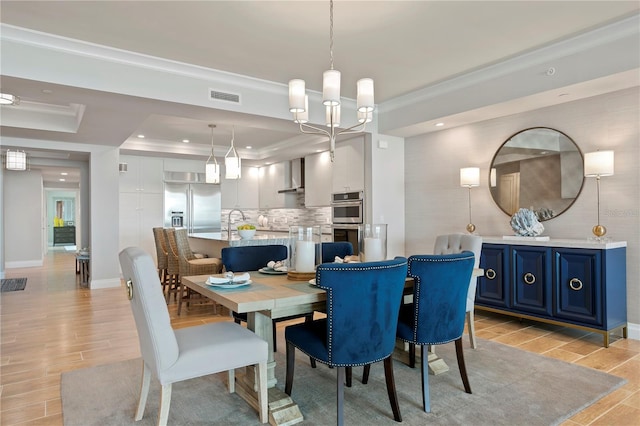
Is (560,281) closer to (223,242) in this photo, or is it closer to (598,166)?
(598,166)

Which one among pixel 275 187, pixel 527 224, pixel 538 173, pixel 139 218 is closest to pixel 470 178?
pixel 538 173

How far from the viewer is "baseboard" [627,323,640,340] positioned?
3537 millimetres

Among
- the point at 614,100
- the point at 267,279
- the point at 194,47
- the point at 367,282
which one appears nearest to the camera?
the point at 367,282

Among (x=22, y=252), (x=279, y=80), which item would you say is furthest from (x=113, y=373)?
(x=22, y=252)

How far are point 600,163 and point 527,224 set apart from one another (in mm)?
871

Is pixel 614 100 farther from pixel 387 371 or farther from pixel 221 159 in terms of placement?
pixel 221 159

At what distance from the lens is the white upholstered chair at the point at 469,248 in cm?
309

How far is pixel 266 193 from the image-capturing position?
873cm

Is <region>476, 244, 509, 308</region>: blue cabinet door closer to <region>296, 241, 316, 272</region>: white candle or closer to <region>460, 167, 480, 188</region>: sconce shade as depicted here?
<region>460, 167, 480, 188</region>: sconce shade

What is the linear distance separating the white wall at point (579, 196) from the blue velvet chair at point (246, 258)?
9.10 ft

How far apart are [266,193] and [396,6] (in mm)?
6286

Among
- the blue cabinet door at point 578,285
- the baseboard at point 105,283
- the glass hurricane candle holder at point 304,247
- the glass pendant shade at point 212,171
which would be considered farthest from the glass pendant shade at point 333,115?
the baseboard at point 105,283

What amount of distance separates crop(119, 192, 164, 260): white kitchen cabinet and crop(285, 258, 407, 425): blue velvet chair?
643cm

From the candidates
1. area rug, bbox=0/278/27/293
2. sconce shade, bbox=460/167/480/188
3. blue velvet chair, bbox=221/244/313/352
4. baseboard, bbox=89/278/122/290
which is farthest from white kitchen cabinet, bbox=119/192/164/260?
sconce shade, bbox=460/167/480/188
